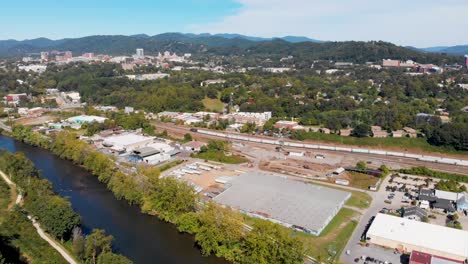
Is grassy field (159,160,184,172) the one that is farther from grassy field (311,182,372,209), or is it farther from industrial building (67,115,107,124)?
industrial building (67,115,107,124)

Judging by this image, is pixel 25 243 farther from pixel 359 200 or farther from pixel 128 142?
pixel 359 200

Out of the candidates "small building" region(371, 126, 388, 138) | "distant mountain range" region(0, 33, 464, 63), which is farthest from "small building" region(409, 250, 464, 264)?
"distant mountain range" region(0, 33, 464, 63)

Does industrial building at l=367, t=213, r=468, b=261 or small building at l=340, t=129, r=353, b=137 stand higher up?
small building at l=340, t=129, r=353, b=137

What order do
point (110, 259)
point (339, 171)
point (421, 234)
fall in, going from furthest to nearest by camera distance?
point (339, 171) < point (421, 234) < point (110, 259)

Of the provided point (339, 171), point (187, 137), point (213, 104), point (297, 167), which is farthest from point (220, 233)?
point (213, 104)

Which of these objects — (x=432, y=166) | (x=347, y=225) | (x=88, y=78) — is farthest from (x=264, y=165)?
(x=88, y=78)
